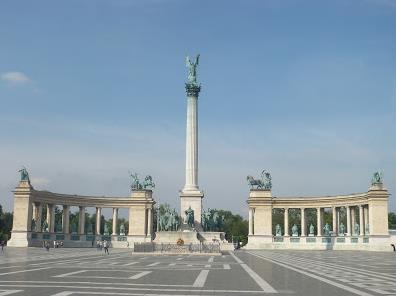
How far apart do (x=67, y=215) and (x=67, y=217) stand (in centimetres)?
41

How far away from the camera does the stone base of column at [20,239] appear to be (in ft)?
285

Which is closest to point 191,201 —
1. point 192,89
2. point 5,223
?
point 192,89

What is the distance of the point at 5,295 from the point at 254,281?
37.6 feet

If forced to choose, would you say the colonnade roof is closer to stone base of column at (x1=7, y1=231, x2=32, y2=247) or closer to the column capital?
stone base of column at (x1=7, y1=231, x2=32, y2=247)

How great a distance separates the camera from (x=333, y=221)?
97.4 meters

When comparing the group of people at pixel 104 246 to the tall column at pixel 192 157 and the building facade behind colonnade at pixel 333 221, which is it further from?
the building facade behind colonnade at pixel 333 221

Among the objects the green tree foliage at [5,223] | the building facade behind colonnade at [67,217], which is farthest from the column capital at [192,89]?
the green tree foliage at [5,223]

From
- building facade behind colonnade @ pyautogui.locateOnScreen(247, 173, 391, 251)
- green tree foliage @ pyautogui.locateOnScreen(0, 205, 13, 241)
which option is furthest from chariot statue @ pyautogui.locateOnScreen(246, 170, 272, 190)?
green tree foliage @ pyautogui.locateOnScreen(0, 205, 13, 241)

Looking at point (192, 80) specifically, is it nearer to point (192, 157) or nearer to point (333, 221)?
point (192, 157)

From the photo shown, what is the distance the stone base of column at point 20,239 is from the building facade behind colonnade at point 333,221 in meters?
39.6

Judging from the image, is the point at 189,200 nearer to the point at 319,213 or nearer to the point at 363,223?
the point at 319,213

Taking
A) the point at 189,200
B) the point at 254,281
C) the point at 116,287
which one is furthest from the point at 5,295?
the point at 189,200

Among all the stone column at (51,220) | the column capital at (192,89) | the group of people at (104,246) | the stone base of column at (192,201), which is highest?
the column capital at (192,89)

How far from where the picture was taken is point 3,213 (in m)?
124
